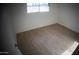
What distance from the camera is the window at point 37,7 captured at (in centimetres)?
141

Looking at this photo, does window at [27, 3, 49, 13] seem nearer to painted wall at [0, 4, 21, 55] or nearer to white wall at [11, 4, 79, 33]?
→ white wall at [11, 4, 79, 33]

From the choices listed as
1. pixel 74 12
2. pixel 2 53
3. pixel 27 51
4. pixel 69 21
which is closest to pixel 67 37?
pixel 69 21

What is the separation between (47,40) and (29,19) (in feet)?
0.99

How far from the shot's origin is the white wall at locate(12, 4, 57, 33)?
4.68ft

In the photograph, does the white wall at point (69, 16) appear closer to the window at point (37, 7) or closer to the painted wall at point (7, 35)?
the window at point (37, 7)

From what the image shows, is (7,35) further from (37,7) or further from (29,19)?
(37,7)

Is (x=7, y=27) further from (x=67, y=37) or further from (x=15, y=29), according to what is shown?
(x=67, y=37)

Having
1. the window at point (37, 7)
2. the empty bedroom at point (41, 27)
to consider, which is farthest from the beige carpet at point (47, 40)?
the window at point (37, 7)

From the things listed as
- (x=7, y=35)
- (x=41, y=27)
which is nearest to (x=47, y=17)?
(x=41, y=27)

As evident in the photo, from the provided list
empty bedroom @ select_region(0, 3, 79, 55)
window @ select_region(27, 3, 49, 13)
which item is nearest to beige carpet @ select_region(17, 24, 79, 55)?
empty bedroom @ select_region(0, 3, 79, 55)

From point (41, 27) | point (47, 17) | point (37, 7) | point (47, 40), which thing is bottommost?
point (47, 40)

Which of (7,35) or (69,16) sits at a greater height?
(69,16)

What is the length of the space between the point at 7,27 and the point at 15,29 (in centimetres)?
9

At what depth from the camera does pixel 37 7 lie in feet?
4.66
